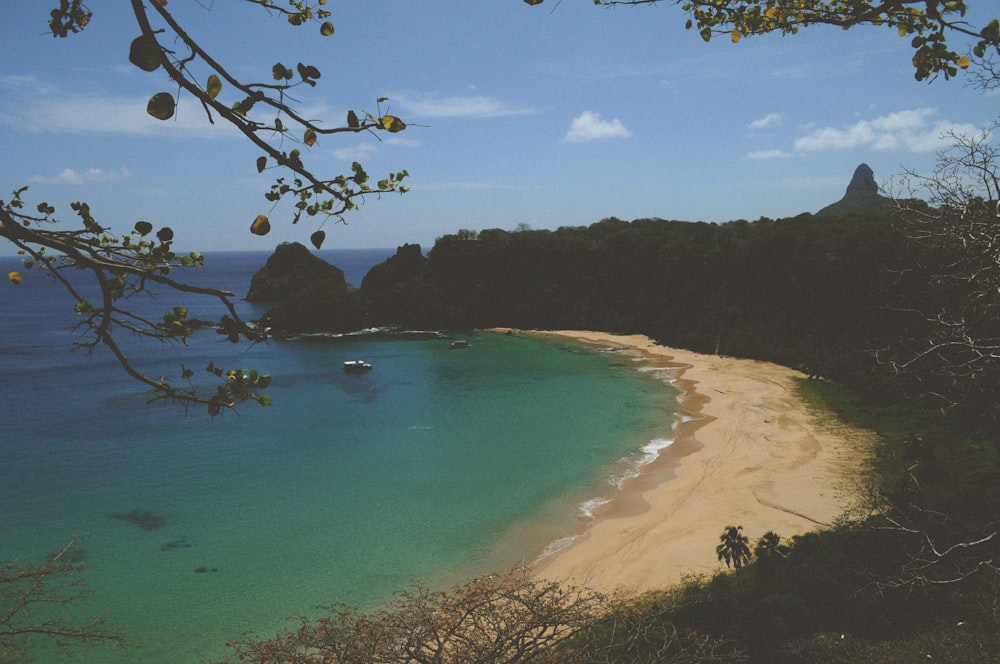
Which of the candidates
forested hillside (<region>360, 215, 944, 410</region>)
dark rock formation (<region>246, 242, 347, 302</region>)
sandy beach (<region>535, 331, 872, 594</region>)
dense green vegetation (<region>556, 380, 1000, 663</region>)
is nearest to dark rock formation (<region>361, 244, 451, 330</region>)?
forested hillside (<region>360, 215, 944, 410</region>)

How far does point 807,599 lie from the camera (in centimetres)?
1339

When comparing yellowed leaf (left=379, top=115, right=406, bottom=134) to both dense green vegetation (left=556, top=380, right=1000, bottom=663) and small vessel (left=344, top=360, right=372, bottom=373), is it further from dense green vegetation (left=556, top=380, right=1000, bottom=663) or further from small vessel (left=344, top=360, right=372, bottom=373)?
small vessel (left=344, top=360, right=372, bottom=373)

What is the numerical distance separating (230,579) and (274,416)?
70.1ft

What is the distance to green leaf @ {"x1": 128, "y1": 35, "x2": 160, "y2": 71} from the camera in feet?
7.94

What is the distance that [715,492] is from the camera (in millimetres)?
23469

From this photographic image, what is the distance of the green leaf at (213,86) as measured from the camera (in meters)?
2.80

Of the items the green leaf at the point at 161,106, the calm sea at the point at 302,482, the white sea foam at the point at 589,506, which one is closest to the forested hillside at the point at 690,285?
the calm sea at the point at 302,482

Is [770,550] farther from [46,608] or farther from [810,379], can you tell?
[810,379]

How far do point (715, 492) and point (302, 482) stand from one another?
17753mm

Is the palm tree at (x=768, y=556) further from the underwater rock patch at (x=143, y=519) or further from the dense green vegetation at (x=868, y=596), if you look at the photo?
the underwater rock patch at (x=143, y=519)

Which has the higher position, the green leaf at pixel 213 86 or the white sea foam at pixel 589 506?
the green leaf at pixel 213 86

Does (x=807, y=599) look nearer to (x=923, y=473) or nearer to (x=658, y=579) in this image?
(x=658, y=579)

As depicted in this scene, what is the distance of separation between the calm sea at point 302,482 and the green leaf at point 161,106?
16.6 m

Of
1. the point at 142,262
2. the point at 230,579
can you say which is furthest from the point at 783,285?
the point at 142,262
